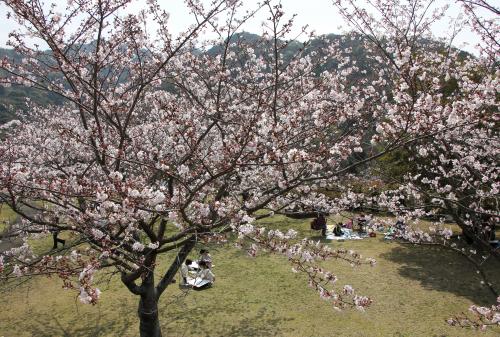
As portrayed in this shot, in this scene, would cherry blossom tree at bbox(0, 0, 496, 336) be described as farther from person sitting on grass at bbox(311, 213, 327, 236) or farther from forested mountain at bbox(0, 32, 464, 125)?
person sitting on grass at bbox(311, 213, 327, 236)

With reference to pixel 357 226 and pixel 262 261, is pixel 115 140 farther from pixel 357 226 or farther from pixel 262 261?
pixel 357 226

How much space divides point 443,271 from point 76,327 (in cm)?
1078

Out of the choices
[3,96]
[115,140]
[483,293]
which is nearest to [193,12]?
[115,140]

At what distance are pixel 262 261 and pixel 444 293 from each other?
A: 217 inches

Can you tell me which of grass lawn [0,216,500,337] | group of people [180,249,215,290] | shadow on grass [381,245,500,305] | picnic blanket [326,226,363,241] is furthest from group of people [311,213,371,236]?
group of people [180,249,215,290]

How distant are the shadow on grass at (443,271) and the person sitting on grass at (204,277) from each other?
233 inches

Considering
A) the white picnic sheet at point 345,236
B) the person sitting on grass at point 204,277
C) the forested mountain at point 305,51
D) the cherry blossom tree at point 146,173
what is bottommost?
the white picnic sheet at point 345,236

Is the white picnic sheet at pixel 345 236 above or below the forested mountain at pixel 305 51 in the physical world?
below

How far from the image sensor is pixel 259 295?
1077 cm

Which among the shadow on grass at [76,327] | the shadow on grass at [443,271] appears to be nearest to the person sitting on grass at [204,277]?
the shadow on grass at [76,327]

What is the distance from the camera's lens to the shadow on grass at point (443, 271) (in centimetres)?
1096

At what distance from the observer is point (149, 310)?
778 cm

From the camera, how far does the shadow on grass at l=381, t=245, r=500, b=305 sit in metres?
11.0

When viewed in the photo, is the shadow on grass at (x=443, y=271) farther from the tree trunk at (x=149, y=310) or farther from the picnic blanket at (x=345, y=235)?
the tree trunk at (x=149, y=310)
